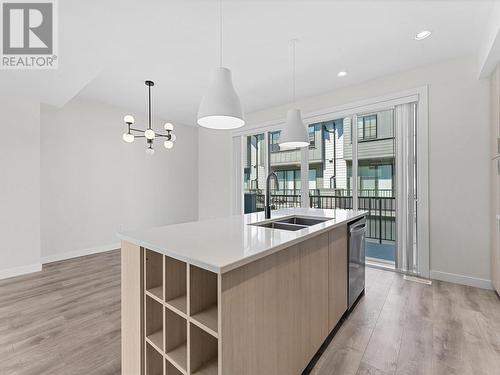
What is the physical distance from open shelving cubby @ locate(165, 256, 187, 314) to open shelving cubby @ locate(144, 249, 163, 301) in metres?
0.09

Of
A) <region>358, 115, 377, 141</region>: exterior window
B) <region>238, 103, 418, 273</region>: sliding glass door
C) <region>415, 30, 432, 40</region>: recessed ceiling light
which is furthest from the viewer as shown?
Result: <region>358, 115, 377, 141</region>: exterior window

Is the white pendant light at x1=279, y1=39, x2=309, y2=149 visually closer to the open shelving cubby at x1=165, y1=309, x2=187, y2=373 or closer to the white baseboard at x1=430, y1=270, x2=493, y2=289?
the open shelving cubby at x1=165, y1=309, x2=187, y2=373

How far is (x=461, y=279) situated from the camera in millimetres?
2959

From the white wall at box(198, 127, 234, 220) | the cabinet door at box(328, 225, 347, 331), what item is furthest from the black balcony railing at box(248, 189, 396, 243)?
the cabinet door at box(328, 225, 347, 331)

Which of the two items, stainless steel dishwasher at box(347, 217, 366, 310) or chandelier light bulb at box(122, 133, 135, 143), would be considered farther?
chandelier light bulb at box(122, 133, 135, 143)

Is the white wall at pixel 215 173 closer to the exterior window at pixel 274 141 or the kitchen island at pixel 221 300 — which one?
the exterior window at pixel 274 141

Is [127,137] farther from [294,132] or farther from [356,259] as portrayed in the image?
[356,259]

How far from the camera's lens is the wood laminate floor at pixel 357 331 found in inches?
65.0

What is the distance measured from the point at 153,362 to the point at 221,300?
31.9 inches

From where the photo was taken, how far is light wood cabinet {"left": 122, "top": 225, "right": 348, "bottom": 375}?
3.43ft

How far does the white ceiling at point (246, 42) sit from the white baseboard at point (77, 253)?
8.22ft

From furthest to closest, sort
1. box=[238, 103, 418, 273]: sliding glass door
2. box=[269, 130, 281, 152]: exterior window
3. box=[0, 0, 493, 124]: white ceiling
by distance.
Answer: box=[269, 130, 281, 152]: exterior window → box=[238, 103, 418, 273]: sliding glass door → box=[0, 0, 493, 124]: white ceiling

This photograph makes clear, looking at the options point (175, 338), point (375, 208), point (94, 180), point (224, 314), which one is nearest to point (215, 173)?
point (94, 180)

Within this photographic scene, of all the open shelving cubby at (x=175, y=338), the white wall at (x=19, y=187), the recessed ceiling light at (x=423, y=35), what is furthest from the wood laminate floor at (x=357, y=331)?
the recessed ceiling light at (x=423, y=35)
